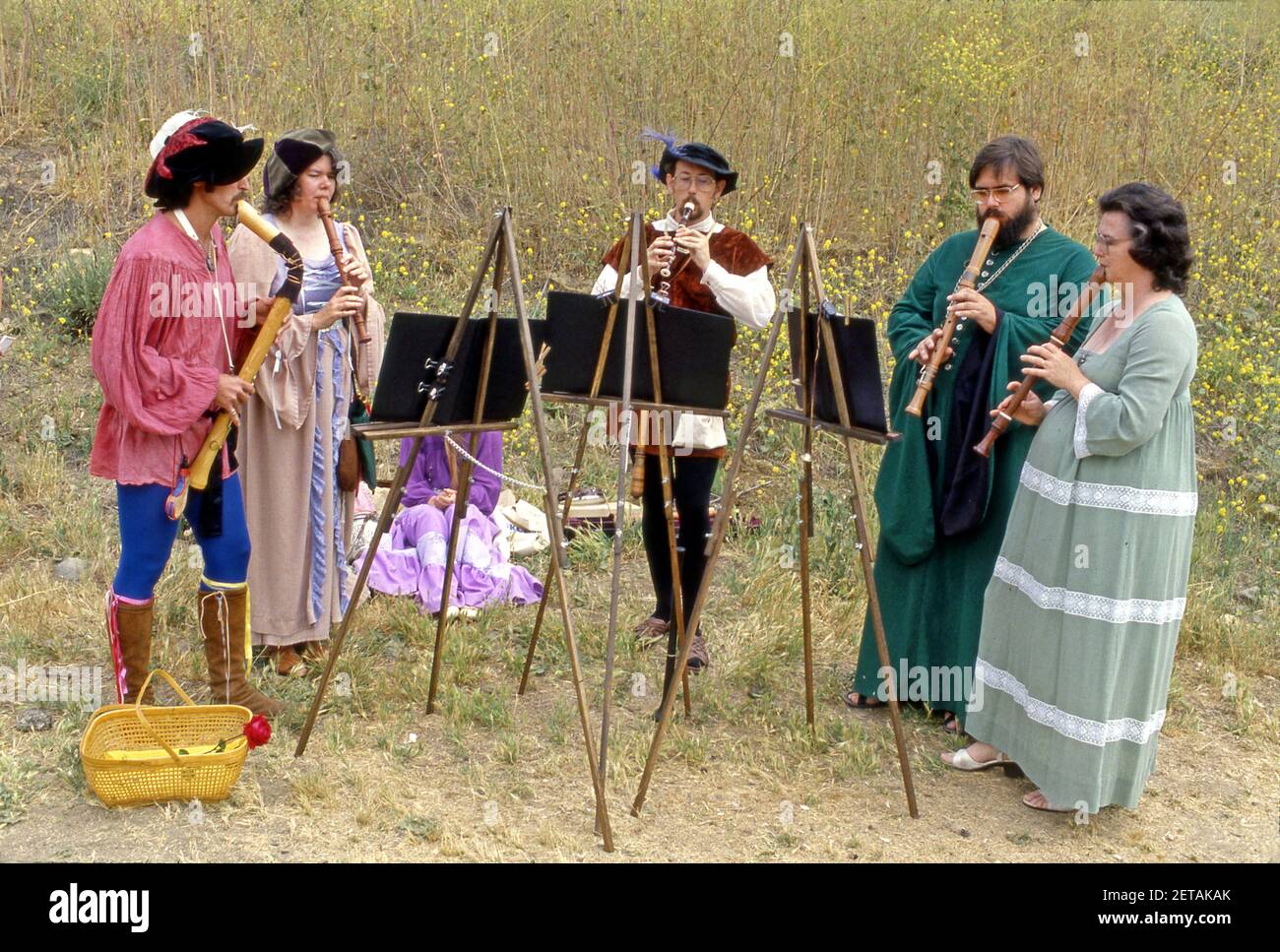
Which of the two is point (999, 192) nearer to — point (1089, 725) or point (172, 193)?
point (1089, 725)

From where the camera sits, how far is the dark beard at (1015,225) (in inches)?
168

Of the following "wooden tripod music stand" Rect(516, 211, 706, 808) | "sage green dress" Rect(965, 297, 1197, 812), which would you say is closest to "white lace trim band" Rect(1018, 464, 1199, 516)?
"sage green dress" Rect(965, 297, 1197, 812)

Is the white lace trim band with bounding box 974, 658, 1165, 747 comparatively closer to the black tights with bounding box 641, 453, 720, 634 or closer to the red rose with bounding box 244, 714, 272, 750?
the black tights with bounding box 641, 453, 720, 634

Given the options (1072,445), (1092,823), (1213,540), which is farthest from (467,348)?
(1213,540)

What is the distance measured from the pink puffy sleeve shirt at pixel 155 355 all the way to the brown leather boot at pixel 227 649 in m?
0.52

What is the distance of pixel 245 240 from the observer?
4535mm

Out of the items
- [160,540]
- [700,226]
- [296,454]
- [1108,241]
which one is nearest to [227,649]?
[160,540]

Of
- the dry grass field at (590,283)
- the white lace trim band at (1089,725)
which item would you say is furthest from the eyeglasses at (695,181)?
the white lace trim band at (1089,725)

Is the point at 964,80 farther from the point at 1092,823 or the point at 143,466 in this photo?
the point at 143,466

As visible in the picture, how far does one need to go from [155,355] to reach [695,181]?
188cm

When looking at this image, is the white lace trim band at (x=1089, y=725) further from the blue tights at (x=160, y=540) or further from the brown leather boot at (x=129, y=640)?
the brown leather boot at (x=129, y=640)

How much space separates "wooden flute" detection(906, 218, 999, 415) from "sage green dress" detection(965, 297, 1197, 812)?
15.4 inches

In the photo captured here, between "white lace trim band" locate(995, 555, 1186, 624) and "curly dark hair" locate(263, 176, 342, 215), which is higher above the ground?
"curly dark hair" locate(263, 176, 342, 215)

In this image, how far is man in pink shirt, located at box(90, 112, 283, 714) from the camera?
3906 millimetres
